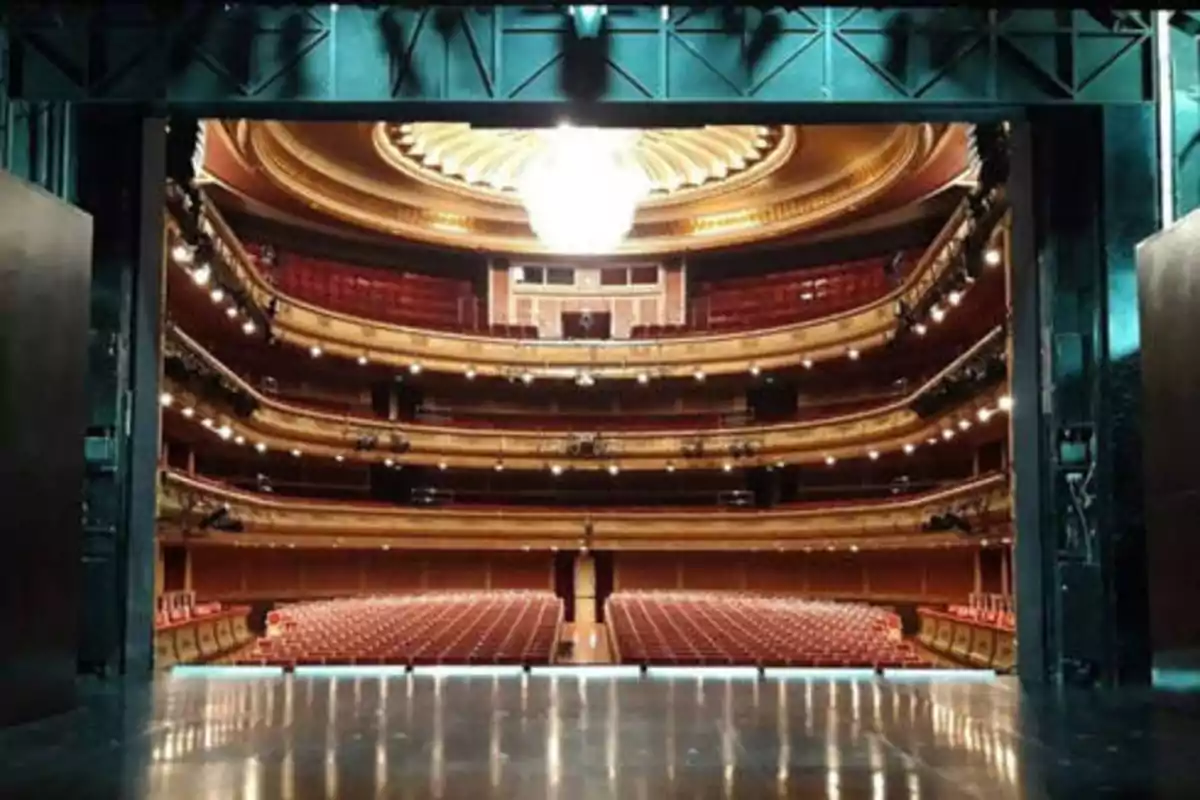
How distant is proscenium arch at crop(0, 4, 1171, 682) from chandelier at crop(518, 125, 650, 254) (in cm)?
1700

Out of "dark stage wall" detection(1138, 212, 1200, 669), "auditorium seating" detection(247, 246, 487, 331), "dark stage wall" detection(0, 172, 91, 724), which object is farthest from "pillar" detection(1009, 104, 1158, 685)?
"auditorium seating" detection(247, 246, 487, 331)

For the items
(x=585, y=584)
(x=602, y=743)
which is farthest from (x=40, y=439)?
(x=585, y=584)

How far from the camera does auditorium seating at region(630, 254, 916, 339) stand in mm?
38844

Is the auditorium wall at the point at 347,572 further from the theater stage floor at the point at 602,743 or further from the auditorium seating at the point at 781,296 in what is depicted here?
the theater stage floor at the point at 602,743

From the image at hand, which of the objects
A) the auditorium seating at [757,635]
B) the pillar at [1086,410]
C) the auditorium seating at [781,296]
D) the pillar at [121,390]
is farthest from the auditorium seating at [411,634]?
the auditorium seating at [781,296]

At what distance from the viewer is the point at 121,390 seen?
44.1 ft

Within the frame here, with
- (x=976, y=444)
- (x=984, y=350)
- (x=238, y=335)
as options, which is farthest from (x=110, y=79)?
(x=976, y=444)

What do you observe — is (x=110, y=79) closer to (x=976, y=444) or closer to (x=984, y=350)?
(x=984, y=350)

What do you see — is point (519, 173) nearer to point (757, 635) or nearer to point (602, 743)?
point (757, 635)

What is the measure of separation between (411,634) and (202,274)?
9.03 m

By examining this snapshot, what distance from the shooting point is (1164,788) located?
7.35 meters

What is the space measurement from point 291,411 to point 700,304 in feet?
47.3

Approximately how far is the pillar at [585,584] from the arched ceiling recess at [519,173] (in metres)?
10.2

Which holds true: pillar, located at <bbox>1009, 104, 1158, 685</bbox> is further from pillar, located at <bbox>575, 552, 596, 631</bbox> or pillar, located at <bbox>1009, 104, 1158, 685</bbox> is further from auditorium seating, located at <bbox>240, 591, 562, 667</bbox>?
pillar, located at <bbox>575, 552, 596, 631</bbox>
